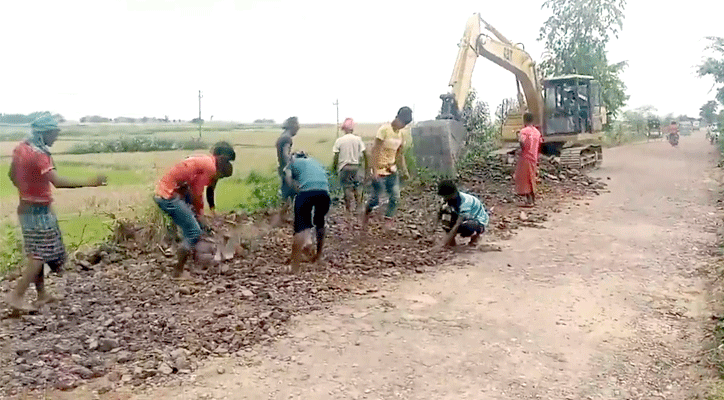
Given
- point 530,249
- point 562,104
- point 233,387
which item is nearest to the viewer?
point 233,387

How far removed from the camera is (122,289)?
18.7 feet

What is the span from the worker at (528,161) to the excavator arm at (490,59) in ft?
4.77

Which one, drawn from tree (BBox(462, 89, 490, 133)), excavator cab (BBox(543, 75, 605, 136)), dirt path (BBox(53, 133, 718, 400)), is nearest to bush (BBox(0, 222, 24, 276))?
dirt path (BBox(53, 133, 718, 400))

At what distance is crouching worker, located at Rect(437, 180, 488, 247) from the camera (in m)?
6.95

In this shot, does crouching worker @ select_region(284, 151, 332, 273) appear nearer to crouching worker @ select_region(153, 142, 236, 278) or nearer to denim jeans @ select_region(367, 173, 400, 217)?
crouching worker @ select_region(153, 142, 236, 278)

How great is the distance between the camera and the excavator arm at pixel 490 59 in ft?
36.8

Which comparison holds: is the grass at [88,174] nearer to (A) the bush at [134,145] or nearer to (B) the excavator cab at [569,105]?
(A) the bush at [134,145]

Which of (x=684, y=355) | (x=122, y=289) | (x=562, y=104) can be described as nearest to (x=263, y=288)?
(x=122, y=289)

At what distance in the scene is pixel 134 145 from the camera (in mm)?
6512

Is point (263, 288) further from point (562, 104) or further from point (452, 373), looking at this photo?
point (562, 104)

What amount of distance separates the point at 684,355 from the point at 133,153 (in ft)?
16.2

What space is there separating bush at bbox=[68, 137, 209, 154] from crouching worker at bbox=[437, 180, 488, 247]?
248 centimetres

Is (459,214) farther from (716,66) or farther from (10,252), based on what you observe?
(716,66)

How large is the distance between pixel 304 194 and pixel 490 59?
26.5ft
